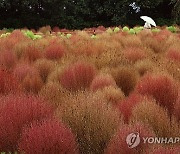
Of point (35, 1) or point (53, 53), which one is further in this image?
point (35, 1)

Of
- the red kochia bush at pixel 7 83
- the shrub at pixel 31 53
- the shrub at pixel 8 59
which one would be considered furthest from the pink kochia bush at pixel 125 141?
the shrub at pixel 31 53

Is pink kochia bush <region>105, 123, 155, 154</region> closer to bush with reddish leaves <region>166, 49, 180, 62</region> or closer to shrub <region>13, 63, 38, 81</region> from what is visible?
shrub <region>13, 63, 38, 81</region>

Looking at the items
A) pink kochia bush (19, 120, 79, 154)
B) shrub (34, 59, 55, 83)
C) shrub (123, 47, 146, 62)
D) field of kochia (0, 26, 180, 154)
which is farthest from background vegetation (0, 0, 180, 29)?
pink kochia bush (19, 120, 79, 154)

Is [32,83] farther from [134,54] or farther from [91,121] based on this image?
[134,54]

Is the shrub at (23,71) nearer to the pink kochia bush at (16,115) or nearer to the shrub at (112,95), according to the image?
the shrub at (112,95)

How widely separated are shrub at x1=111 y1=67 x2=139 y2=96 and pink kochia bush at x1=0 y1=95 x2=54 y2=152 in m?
1.31

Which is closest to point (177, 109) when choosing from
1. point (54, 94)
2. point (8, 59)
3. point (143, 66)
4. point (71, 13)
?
point (54, 94)

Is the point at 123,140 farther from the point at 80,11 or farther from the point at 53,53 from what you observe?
the point at 80,11

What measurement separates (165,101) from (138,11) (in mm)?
16606

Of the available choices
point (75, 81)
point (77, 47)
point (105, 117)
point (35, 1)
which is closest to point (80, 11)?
point (35, 1)

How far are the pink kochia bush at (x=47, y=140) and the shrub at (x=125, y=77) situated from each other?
5.45 ft

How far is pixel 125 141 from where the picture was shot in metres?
2.11

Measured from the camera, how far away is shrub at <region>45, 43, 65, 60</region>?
210 inches

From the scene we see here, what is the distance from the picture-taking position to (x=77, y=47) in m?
5.73
